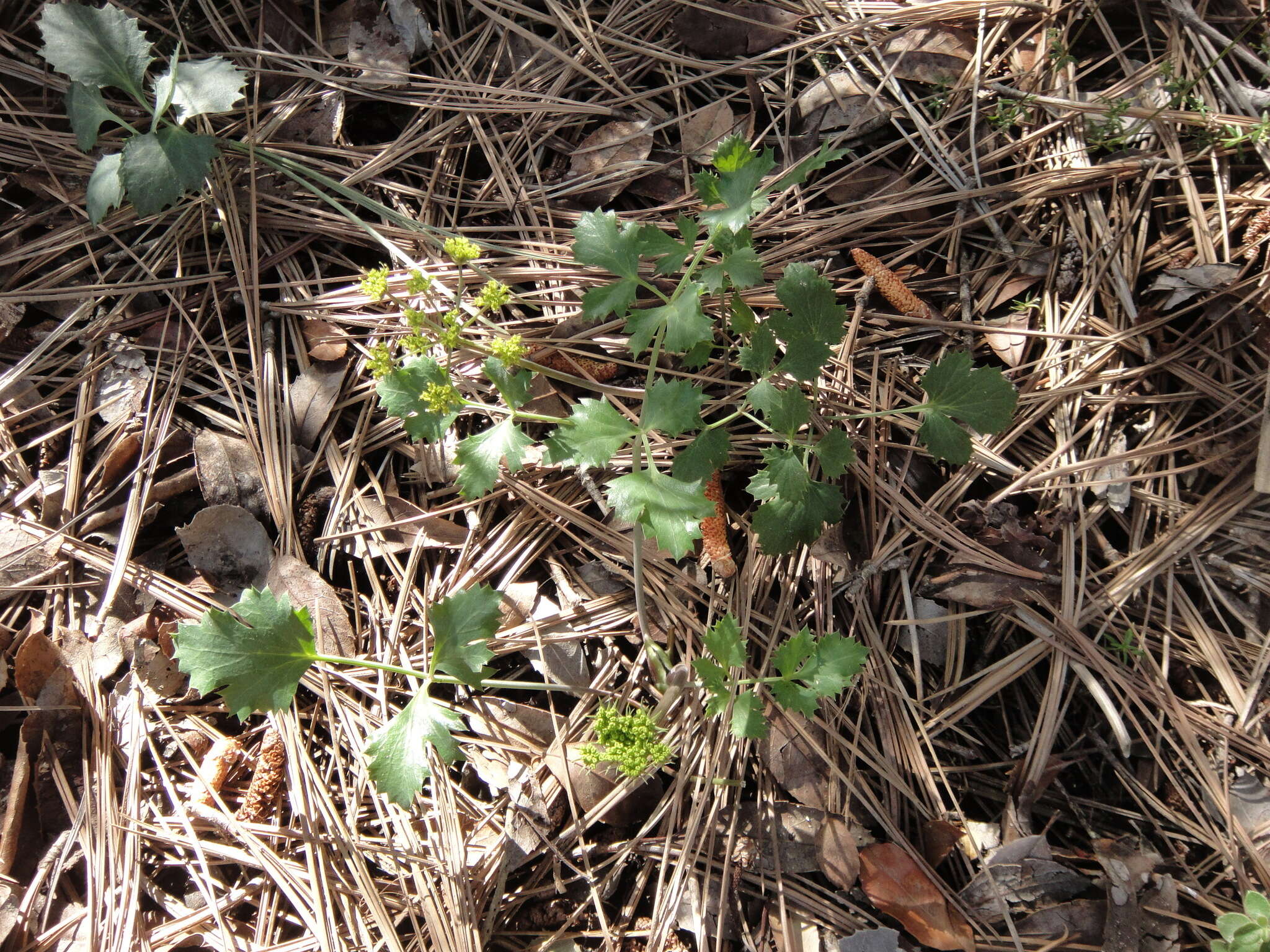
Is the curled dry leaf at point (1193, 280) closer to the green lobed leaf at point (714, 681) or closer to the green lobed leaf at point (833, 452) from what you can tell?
the green lobed leaf at point (833, 452)

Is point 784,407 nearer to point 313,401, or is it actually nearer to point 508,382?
point 508,382

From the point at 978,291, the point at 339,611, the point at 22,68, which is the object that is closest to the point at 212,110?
the point at 22,68

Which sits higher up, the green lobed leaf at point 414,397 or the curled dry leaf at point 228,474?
the green lobed leaf at point 414,397

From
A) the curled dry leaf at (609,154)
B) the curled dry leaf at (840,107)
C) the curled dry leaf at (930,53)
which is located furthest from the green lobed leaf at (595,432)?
the curled dry leaf at (930,53)

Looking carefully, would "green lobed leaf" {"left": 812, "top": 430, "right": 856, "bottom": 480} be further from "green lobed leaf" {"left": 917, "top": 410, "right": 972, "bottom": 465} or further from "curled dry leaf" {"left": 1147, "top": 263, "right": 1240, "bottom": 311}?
"curled dry leaf" {"left": 1147, "top": 263, "right": 1240, "bottom": 311}

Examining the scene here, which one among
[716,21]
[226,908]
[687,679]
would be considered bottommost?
[226,908]

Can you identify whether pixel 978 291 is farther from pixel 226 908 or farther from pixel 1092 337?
pixel 226 908
